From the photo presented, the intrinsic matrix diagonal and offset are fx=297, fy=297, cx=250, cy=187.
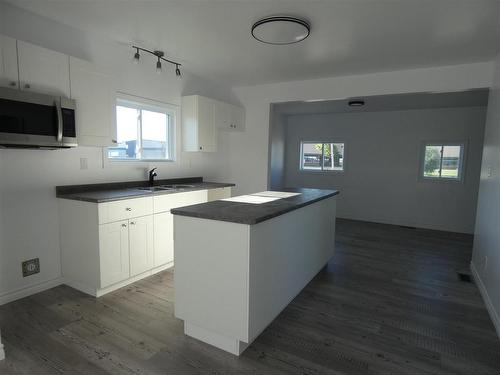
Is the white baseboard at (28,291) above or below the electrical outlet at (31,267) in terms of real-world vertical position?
below

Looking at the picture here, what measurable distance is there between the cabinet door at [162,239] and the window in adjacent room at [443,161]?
5.23 m

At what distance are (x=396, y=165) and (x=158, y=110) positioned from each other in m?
4.88

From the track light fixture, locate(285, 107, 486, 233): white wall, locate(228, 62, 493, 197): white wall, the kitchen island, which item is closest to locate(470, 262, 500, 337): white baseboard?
the kitchen island

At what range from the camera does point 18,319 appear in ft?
7.46

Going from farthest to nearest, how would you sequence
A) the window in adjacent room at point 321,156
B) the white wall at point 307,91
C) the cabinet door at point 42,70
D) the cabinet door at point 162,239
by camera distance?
the window in adjacent room at point 321,156 < the white wall at point 307,91 < the cabinet door at point 162,239 < the cabinet door at point 42,70

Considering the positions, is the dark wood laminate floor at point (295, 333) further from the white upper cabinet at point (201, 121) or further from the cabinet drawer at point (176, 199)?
the white upper cabinet at point (201, 121)

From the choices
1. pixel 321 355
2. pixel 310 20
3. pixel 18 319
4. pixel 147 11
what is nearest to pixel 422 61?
pixel 310 20

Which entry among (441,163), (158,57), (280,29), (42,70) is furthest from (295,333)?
(441,163)

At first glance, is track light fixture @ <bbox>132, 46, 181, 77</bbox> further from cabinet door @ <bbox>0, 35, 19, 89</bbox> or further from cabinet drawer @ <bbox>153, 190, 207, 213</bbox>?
cabinet drawer @ <bbox>153, 190, 207, 213</bbox>

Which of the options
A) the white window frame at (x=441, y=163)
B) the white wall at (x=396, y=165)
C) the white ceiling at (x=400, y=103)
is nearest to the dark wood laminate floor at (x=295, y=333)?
the white ceiling at (x=400, y=103)

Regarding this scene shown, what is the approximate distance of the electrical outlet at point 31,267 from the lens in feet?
8.61

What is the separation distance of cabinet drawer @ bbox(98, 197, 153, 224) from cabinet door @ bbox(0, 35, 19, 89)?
3.67 ft

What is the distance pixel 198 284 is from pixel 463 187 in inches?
227

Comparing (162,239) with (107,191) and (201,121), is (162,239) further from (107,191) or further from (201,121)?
(201,121)
